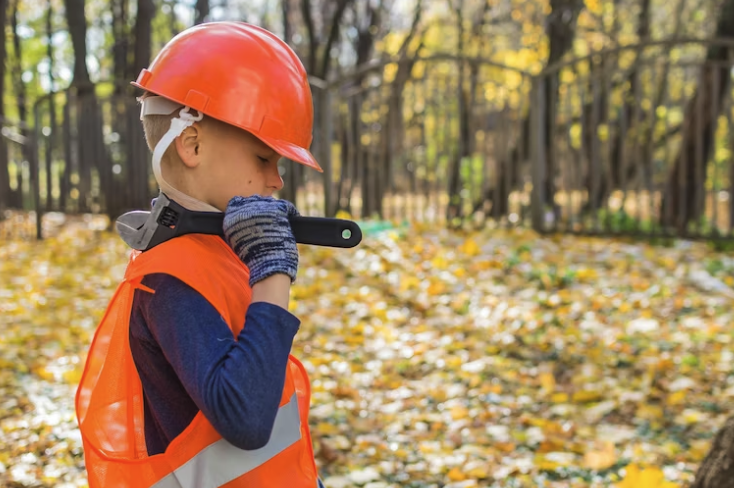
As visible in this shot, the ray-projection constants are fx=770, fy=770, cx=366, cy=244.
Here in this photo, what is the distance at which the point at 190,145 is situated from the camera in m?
1.36

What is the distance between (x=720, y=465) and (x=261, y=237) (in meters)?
1.95

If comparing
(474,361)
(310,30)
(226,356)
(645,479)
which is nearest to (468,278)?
(474,361)

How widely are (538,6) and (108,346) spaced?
50.1 feet

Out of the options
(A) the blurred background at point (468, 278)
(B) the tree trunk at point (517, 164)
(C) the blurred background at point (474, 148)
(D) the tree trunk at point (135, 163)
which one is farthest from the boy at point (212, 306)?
(D) the tree trunk at point (135, 163)

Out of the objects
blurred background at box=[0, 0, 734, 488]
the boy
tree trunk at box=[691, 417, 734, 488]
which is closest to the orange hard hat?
the boy

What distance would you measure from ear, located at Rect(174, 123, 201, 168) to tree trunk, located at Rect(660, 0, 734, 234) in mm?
7679

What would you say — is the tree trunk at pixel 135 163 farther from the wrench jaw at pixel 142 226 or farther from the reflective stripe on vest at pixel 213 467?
the reflective stripe on vest at pixel 213 467

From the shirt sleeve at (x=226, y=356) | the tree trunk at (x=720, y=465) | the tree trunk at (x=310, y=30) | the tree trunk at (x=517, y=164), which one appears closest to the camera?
the shirt sleeve at (x=226, y=356)

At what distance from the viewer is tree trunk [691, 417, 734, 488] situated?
2.45 m

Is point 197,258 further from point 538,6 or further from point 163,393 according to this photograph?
point 538,6

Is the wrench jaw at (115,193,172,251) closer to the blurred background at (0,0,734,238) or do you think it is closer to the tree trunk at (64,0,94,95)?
the blurred background at (0,0,734,238)

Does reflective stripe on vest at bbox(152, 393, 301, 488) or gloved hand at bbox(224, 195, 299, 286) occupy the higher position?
gloved hand at bbox(224, 195, 299, 286)

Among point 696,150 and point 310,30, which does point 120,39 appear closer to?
point 310,30

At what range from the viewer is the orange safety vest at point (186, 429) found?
1.27m
